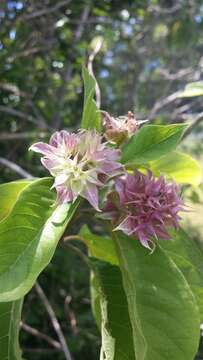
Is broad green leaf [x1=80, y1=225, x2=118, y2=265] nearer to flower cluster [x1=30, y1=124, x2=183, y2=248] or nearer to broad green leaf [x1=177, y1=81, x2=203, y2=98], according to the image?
flower cluster [x1=30, y1=124, x2=183, y2=248]

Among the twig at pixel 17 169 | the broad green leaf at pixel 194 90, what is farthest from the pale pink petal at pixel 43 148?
the twig at pixel 17 169

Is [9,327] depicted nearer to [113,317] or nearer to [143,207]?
[113,317]

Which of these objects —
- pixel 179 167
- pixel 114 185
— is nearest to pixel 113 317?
pixel 114 185

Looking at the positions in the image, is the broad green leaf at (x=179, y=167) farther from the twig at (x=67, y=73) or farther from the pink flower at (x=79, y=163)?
the twig at (x=67, y=73)

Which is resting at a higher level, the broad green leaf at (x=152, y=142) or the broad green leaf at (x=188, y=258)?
the broad green leaf at (x=152, y=142)

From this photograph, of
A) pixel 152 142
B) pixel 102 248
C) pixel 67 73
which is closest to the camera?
pixel 152 142

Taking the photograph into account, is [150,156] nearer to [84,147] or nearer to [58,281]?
[84,147]

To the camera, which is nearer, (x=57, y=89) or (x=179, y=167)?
(x=179, y=167)

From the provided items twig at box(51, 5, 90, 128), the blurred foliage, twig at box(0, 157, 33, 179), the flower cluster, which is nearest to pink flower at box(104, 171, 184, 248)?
Answer: the flower cluster
